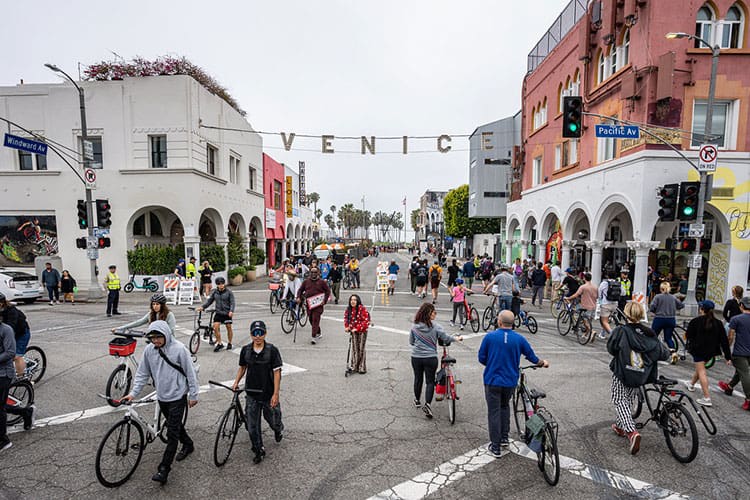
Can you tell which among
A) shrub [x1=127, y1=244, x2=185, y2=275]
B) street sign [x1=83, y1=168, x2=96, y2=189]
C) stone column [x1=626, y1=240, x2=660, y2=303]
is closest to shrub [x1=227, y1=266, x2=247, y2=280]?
shrub [x1=127, y1=244, x2=185, y2=275]

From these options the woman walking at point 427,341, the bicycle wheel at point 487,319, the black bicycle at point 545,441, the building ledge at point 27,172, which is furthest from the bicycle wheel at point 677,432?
the building ledge at point 27,172

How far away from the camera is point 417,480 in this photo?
4453 mm

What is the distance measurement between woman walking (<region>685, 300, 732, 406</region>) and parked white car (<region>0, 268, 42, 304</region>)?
22.6 metres

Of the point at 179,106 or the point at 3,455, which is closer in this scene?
the point at 3,455

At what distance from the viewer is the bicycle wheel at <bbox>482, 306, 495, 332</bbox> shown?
472 inches

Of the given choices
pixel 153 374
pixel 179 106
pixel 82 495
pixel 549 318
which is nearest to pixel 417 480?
pixel 153 374

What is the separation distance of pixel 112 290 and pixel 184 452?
11280 mm

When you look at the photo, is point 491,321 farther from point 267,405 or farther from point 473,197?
point 473,197

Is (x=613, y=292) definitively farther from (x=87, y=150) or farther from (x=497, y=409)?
(x=87, y=150)

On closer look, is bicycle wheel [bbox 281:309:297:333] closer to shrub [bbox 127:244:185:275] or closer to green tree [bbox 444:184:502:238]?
shrub [bbox 127:244:185:275]

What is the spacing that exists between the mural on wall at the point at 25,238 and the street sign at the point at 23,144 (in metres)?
8.43

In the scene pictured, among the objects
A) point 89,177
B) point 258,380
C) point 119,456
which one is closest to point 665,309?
point 258,380

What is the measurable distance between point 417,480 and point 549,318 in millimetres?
11448

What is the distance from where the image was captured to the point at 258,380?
4605 mm
